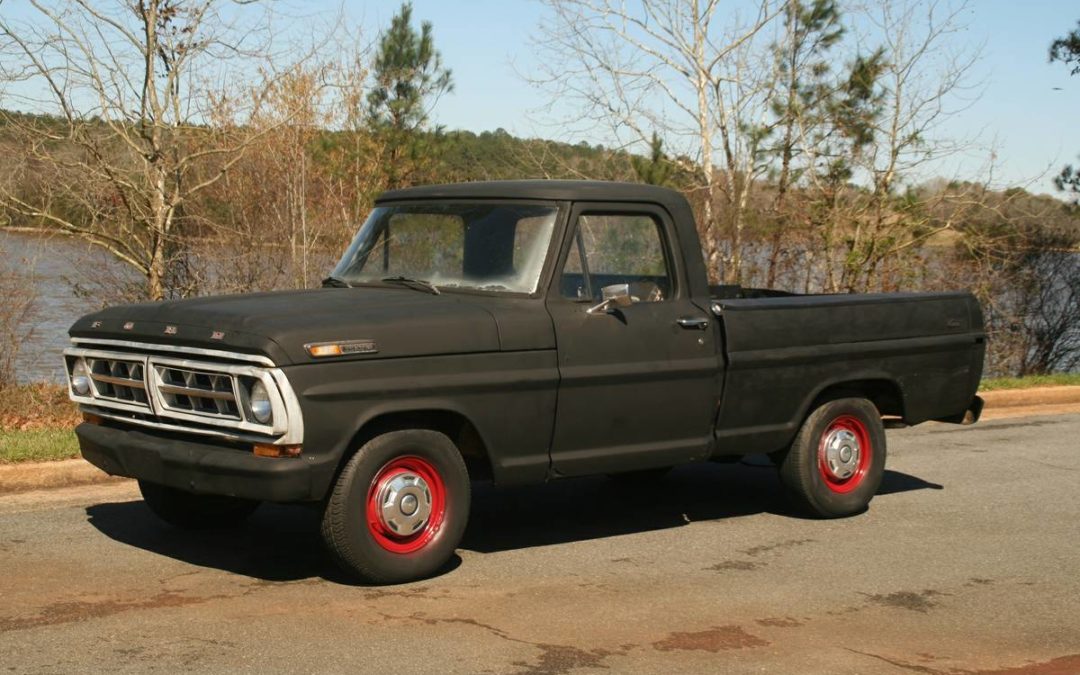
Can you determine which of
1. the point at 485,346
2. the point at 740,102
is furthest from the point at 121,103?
the point at 740,102

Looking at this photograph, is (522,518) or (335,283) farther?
(522,518)

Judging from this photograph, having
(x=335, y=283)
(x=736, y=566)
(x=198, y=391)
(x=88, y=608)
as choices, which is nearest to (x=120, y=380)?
(x=198, y=391)

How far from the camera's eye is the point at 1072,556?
8.03m

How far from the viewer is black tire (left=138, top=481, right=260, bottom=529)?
773 centimetres

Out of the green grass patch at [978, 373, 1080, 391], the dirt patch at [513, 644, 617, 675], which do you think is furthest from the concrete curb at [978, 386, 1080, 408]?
the dirt patch at [513, 644, 617, 675]

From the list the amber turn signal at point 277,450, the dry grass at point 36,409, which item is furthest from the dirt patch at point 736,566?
the dry grass at point 36,409

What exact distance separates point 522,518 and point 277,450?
2566 mm

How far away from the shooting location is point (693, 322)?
7867 millimetres

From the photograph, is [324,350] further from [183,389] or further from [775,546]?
[775,546]

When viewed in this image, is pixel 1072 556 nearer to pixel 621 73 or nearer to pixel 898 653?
pixel 898 653

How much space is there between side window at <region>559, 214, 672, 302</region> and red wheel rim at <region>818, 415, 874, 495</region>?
161 cm

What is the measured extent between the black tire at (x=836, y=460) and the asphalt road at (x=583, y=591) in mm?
166

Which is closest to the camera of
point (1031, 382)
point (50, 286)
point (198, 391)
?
point (198, 391)

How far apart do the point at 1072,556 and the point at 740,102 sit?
10293 mm
